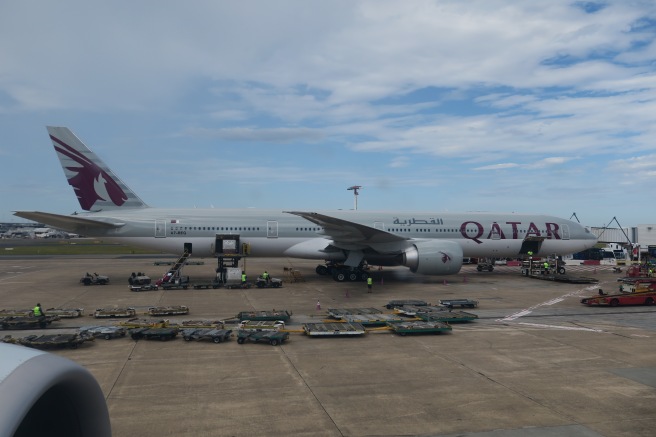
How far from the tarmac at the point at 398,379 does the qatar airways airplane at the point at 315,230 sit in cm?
757

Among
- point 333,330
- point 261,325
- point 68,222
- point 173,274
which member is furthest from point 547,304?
point 68,222

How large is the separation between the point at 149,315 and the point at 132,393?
8.11 meters

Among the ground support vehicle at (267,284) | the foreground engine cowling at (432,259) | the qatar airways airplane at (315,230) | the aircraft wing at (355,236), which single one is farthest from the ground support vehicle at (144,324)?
the foreground engine cowling at (432,259)

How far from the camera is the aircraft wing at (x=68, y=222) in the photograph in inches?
864

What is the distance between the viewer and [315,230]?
2805cm

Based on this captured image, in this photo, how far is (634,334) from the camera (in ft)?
45.8

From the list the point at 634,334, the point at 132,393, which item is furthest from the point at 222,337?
the point at 634,334

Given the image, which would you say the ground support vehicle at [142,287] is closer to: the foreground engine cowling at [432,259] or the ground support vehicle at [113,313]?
the ground support vehicle at [113,313]

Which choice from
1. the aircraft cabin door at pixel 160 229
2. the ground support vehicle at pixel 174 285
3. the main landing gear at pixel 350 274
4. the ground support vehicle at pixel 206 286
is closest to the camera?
the ground support vehicle at pixel 174 285

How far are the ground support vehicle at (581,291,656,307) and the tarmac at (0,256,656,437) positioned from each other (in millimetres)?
856

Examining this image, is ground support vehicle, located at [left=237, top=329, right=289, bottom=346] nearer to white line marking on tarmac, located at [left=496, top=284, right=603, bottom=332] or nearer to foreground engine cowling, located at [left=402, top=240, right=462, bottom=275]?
white line marking on tarmac, located at [left=496, top=284, right=603, bottom=332]

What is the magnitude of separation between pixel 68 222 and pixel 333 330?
1733 centimetres

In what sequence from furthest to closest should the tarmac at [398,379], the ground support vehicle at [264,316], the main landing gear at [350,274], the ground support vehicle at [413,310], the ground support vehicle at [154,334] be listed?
1. the main landing gear at [350,274]
2. the ground support vehicle at [413,310]
3. the ground support vehicle at [264,316]
4. the ground support vehicle at [154,334]
5. the tarmac at [398,379]

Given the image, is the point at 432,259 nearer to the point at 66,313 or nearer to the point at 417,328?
the point at 417,328
